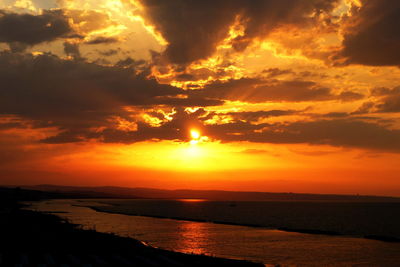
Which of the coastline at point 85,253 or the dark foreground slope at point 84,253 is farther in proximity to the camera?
the coastline at point 85,253

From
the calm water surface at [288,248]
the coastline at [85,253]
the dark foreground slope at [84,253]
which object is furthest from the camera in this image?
the calm water surface at [288,248]

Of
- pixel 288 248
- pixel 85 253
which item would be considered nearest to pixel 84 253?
pixel 85 253

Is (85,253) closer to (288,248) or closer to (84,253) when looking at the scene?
(84,253)

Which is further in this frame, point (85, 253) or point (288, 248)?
point (288, 248)

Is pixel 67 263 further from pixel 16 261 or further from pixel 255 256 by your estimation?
pixel 255 256

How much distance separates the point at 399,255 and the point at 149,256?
46125 millimetres

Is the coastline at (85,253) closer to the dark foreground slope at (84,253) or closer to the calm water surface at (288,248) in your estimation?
the dark foreground slope at (84,253)

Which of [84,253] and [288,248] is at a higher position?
[84,253]

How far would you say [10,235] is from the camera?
70.6 meters

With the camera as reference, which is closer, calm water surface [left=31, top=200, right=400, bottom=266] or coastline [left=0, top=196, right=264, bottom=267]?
coastline [left=0, top=196, right=264, bottom=267]

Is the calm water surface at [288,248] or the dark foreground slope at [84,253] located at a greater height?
the dark foreground slope at [84,253]

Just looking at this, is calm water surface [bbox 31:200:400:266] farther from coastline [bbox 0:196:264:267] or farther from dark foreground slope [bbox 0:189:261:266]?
dark foreground slope [bbox 0:189:261:266]

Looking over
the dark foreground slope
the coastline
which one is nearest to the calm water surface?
the coastline

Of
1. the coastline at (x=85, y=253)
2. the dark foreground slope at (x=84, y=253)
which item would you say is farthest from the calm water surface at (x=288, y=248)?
the dark foreground slope at (x=84, y=253)
